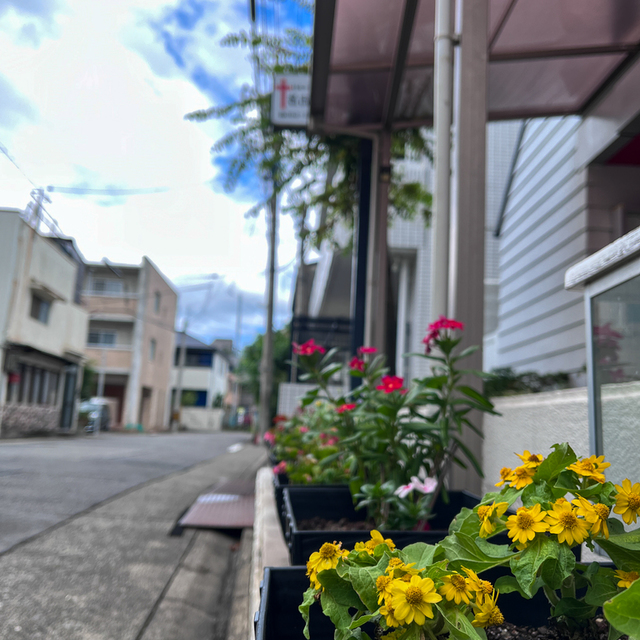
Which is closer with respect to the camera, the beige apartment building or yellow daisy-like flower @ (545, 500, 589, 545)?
yellow daisy-like flower @ (545, 500, 589, 545)

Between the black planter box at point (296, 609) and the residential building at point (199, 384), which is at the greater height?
the residential building at point (199, 384)

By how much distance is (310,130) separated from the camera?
4785mm

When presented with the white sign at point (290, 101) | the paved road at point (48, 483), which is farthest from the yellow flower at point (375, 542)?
the white sign at point (290, 101)

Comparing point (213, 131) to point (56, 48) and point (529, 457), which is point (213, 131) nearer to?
point (56, 48)

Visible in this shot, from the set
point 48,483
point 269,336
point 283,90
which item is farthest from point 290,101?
point 269,336

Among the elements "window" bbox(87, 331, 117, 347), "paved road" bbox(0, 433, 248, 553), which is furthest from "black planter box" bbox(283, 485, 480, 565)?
"window" bbox(87, 331, 117, 347)

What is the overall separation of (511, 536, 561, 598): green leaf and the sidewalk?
1467 millimetres

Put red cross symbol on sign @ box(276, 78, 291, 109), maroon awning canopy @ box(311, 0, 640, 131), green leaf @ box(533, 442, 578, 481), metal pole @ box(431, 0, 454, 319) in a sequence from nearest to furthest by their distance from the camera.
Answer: green leaf @ box(533, 442, 578, 481) → metal pole @ box(431, 0, 454, 319) → maroon awning canopy @ box(311, 0, 640, 131) → red cross symbol on sign @ box(276, 78, 291, 109)

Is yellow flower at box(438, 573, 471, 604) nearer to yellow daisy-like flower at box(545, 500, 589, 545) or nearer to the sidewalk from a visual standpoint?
yellow daisy-like flower at box(545, 500, 589, 545)

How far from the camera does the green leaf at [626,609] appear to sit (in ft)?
1.90

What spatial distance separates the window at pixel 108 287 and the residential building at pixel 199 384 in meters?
13.5

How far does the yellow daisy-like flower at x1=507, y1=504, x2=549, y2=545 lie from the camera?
2.56ft

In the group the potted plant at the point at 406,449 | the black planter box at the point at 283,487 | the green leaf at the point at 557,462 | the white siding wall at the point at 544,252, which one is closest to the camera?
the green leaf at the point at 557,462

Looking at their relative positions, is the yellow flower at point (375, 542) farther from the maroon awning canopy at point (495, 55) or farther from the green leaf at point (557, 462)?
the maroon awning canopy at point (495, 55)
